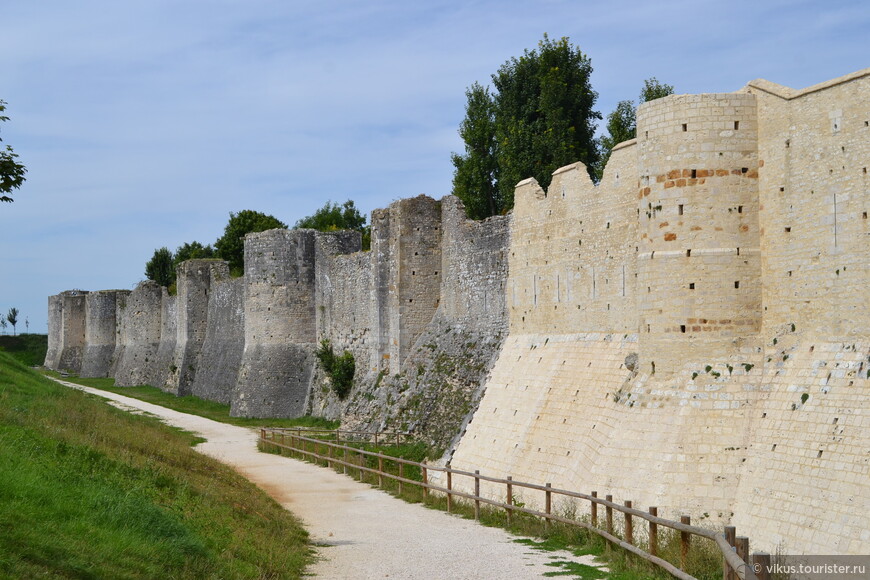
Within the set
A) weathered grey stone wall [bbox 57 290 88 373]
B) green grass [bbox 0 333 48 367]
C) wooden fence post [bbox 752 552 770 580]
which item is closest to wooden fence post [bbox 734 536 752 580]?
wooden fence post [bbox 752 552 770 580]

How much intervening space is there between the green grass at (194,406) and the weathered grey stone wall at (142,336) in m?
0.91

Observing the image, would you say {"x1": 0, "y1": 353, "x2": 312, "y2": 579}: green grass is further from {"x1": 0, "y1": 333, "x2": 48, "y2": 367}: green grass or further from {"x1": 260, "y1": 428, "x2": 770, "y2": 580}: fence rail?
{"x1": 0, "y1": 333, "x2": 48, "y2": 367}: green grass

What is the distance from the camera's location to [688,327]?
14.8 m

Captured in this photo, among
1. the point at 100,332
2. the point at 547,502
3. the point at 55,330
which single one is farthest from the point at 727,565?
the point at 55,330

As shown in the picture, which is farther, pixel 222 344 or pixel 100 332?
pixel 100 332

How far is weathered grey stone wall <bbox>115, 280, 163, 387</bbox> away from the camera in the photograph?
2013 inches

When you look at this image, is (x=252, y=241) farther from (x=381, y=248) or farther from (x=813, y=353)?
(x=813, y=353)

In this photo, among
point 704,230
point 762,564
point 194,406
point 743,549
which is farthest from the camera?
point 194,406

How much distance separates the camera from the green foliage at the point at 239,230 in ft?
212

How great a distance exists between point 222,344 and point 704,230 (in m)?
29.3

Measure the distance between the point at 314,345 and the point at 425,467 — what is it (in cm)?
1530

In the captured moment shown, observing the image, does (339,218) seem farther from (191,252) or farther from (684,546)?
(684,546)

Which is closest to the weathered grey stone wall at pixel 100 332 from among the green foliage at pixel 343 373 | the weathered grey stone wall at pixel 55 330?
the weathered grey stone wall at pixel 55 330

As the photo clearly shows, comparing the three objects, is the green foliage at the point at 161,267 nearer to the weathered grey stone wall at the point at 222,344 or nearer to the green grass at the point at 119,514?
the weathered grey stone wall at the point at 222,344
